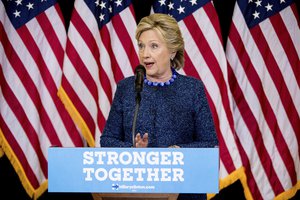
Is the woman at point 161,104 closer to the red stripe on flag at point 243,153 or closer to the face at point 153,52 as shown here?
the face at point 153,52

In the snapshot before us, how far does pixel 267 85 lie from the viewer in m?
3.63

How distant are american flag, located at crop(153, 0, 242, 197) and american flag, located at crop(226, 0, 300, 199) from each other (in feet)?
0.31

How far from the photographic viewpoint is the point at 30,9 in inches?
151

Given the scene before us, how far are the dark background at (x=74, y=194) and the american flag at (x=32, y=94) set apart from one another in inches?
8.6

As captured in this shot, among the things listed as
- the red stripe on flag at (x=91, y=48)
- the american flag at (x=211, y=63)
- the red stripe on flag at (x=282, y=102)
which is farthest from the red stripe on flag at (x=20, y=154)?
the red stripe on flag at (x=282, y=102)

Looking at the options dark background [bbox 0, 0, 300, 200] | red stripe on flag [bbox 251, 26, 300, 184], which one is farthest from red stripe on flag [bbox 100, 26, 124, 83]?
red stripe on flag [bbox 251, 26, 300, 184]

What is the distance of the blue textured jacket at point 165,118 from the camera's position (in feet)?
6.45

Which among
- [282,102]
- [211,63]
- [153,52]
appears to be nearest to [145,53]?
[153,52]

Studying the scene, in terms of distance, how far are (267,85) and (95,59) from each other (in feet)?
4.31

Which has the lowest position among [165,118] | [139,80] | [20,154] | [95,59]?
[20,154]

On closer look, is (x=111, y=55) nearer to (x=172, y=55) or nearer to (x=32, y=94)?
(x=32, y=94)

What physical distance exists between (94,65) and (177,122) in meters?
1.85

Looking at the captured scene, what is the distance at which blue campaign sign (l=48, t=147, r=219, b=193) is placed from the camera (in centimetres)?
142

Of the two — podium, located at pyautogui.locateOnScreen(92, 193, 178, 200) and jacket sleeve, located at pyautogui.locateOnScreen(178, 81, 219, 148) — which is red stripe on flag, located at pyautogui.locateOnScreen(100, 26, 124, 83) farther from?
podium, located at pyautogui.locateOnScreen(92, 193, 178, 200)
